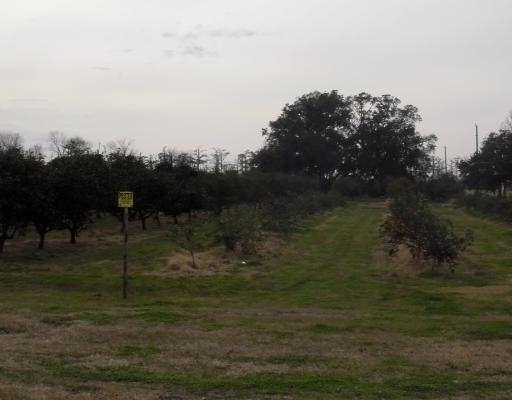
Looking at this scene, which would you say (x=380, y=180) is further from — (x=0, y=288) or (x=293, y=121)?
(x=0, y=288)

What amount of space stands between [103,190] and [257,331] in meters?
18.6

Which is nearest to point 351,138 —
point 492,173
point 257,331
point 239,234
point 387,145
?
point 387,145

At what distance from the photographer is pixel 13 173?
22.0m

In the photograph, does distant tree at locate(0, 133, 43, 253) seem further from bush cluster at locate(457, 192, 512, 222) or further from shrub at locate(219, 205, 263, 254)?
bush cluster at locate(457, 192, 512, 222)


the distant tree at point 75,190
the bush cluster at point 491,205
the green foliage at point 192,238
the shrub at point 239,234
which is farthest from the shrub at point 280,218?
the bush cluster at point 491,205

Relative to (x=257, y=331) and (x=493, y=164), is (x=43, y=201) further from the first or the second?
(x=493, y=164)

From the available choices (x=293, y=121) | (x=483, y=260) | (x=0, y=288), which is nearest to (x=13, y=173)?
(x=0, y=288)

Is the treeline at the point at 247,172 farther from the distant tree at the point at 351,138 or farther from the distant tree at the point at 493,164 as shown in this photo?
the distant tree at the point at 493,164

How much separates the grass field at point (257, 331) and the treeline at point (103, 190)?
9.71ft

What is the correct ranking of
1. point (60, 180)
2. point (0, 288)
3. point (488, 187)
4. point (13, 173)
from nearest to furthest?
point (0, 288), point (13, 173), point (60, 180), point (488, 187)

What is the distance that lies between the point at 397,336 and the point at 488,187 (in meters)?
46.8

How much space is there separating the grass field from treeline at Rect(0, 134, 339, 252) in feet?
9.71

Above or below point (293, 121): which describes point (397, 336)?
below

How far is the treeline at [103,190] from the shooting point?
72.7 feet
